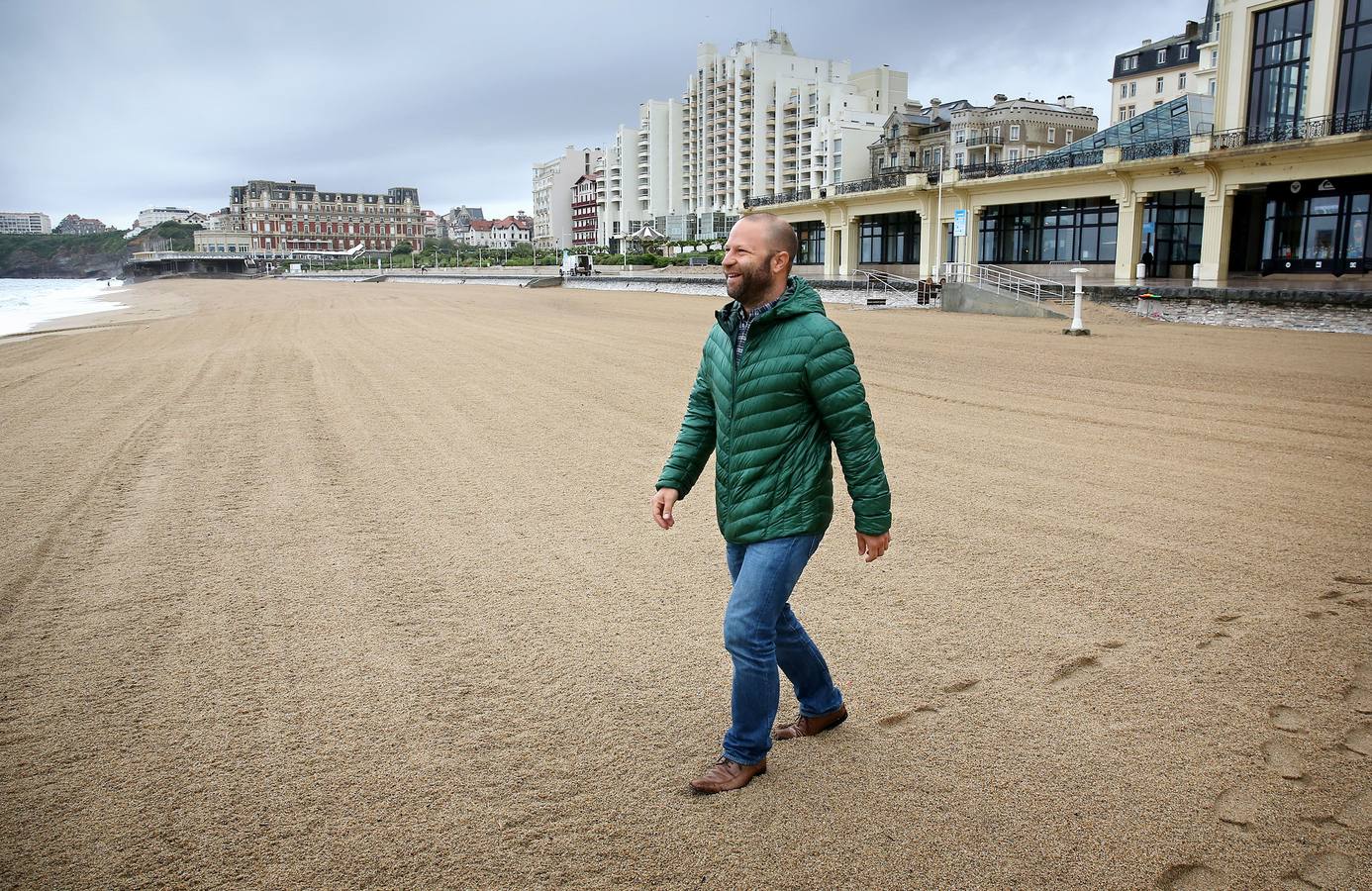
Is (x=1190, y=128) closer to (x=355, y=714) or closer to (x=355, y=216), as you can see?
(x=355, y=714)

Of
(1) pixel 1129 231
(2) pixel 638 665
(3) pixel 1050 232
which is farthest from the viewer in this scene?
(3) pixel 1050 232

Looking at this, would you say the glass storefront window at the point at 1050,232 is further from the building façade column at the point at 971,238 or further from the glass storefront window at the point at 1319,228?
the glass storefront window at the point at 1319,228

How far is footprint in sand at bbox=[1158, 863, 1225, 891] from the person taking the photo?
2670 mm

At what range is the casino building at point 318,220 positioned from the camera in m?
164

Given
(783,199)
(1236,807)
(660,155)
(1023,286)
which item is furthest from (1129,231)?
(660,155)

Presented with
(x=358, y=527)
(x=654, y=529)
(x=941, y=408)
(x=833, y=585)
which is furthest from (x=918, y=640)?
(x=941, y=408)

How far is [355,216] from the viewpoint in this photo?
17012 cm

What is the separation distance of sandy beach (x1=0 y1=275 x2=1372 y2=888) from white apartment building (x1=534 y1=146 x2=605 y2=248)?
137 m

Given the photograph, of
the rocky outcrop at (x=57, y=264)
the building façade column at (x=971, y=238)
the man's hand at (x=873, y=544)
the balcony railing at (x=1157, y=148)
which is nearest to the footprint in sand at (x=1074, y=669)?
the man's hand at (x=873, y=544)

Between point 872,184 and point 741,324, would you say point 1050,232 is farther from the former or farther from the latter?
point 741,324

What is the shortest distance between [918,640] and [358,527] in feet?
13.3

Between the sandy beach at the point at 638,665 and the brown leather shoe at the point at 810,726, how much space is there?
50mm

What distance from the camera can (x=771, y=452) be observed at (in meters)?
3.08

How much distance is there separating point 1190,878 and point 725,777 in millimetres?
1483
